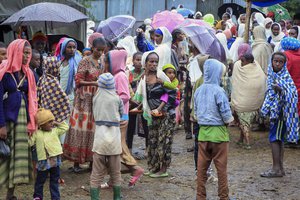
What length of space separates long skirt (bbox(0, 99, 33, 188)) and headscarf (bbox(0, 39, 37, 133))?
84mm

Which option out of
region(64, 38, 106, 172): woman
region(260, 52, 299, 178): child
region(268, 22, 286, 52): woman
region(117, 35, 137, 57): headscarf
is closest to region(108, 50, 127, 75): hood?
region(64, 38, 106, 172): woman

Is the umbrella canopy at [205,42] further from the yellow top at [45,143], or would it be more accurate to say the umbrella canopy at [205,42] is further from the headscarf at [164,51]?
the yellow top at [45,143]

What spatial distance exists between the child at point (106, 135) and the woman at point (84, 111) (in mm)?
1055

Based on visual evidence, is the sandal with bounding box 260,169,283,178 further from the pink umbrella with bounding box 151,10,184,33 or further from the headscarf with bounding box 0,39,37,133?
the pink umbrella with bounding box 151,10,184,33

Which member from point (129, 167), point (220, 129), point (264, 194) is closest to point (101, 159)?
point (129, 167)

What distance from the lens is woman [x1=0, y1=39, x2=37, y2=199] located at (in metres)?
5.62

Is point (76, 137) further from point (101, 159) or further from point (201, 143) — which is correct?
point (201, 143)

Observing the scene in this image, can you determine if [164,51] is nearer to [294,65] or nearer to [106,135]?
[294,65]

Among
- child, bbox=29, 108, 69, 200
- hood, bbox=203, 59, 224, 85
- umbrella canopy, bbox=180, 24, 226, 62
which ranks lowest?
child, bbox=29, 108, 69, 200

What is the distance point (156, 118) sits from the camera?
7133 mm

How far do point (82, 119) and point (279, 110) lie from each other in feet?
9.11

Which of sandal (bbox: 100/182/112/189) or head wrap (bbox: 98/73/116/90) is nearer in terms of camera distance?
head wrap (bbox: 98/73/116/90)

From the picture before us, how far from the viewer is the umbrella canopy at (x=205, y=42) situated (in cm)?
771

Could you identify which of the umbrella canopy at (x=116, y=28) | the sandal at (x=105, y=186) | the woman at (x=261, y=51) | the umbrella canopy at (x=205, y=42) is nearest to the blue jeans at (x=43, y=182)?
the sandal at (x=105, y=186)
